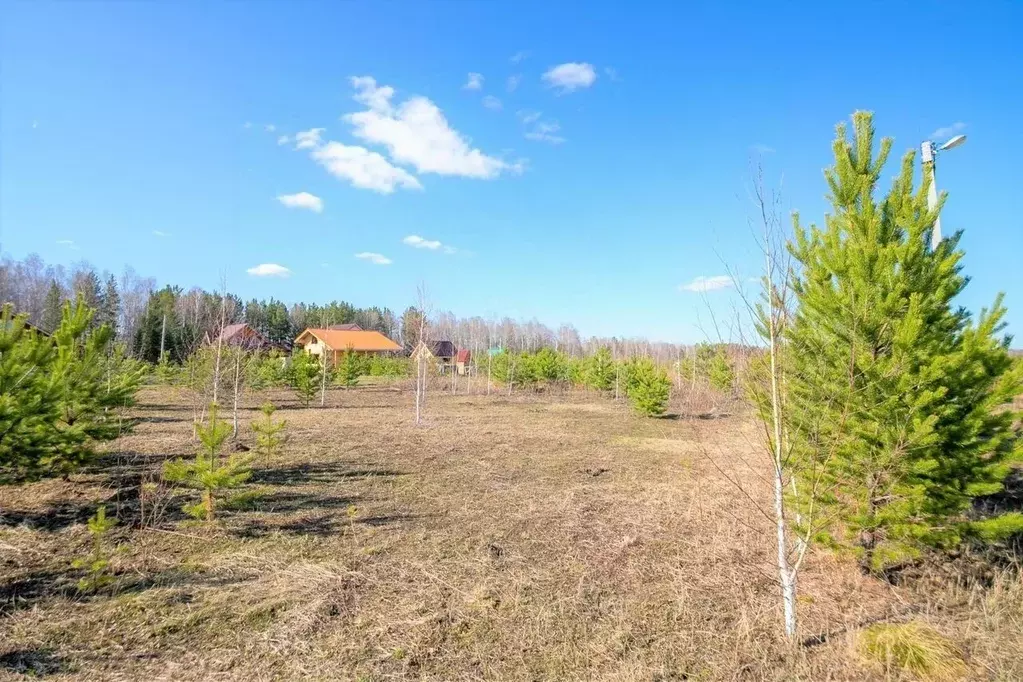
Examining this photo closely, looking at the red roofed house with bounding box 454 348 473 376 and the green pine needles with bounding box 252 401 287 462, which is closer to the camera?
the green pine needles with bounding box 252 401 287 462

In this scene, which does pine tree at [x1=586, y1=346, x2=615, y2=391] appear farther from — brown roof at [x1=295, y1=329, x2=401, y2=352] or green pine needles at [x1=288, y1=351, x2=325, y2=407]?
brown roof at [x1=295, y1=329, x2=401, y2=352]

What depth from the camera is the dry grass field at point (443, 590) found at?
401 centimetres

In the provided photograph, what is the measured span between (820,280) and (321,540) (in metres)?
6.75

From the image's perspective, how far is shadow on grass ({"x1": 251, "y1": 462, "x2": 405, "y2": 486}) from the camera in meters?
9.95

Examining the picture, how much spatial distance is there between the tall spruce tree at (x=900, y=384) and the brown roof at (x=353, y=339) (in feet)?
161

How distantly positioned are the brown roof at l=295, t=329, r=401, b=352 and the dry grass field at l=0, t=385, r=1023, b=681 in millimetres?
42704

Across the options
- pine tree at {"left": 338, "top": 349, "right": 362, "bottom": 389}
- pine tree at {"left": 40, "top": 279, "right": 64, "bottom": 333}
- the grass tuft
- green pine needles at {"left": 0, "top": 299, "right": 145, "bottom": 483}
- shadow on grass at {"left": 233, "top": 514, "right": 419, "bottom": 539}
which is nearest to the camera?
the grass tuft

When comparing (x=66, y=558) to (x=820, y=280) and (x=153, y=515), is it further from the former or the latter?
(x=820, y=280)

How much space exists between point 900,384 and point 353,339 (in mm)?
55279

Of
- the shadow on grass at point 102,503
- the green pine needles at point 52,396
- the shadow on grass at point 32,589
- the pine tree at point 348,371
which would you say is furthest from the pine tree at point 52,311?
the shadow on grass at point 32,589

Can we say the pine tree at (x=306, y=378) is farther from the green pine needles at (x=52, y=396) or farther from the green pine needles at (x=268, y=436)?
the green pine needles at (x=52, y=396)

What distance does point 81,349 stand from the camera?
9367mm

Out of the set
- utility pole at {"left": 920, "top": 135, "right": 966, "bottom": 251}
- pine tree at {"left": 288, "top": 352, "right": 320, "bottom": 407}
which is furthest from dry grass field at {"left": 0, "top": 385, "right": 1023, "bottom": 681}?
pine tree at {"left": 288, "top": 352, "right": 320, "bottom": 407}

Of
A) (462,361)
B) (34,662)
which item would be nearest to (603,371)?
(34,662)
